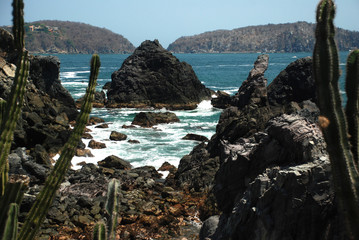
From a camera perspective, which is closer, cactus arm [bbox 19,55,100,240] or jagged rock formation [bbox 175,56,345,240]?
cactus arm [bbox 19,55,100,240]

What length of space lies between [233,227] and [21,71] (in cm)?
534

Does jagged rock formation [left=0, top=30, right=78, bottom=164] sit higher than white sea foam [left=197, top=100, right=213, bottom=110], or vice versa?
jagged rock formation [left=0, top=30, right=78, bottom=164]

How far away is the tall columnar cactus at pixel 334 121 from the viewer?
12.6 ft

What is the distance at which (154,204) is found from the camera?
16.6m

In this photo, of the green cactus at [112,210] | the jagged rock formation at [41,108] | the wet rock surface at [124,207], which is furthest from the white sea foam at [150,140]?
the green cactus at [112,210]

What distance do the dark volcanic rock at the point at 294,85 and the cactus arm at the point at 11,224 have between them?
2871cm

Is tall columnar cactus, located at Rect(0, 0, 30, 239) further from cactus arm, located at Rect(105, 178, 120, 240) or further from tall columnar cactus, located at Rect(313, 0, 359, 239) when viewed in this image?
tall columnar cactus, located at Rect(313, 0, 359, 239)

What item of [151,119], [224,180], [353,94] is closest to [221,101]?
[151,119]

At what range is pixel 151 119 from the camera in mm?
38781

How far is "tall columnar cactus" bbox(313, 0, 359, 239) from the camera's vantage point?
385 cm

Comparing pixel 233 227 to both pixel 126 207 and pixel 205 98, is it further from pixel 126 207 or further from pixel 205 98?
pixel 205 98

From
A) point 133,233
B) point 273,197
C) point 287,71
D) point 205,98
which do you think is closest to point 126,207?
point 133,233

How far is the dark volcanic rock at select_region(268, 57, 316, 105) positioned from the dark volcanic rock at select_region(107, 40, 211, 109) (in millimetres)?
19414

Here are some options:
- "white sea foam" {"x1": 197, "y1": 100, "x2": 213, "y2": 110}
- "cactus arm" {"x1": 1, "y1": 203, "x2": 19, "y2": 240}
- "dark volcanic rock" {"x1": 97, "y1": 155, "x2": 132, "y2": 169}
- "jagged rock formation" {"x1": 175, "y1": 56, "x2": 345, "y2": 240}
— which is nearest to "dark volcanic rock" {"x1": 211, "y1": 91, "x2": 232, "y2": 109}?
"white sea foam" {"x1": 197, "y1": 100, "x2": 213, "y2": 110}
